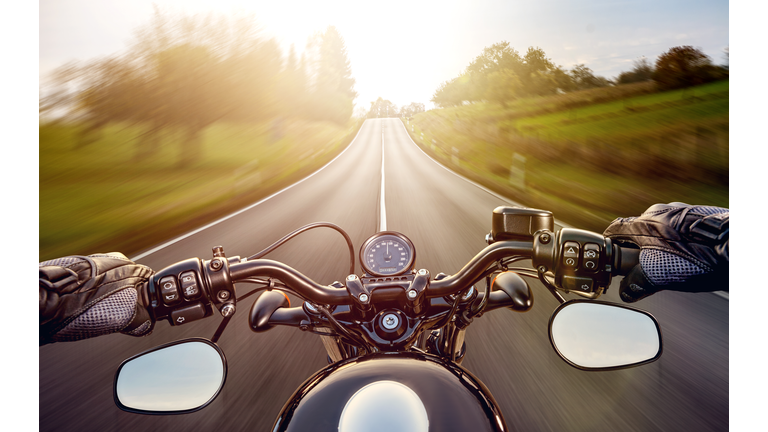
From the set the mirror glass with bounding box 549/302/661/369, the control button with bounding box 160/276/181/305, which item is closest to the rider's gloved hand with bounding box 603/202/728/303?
the mirror glass with bounding box 549/302/661/369

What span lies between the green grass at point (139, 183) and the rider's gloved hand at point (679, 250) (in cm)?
723

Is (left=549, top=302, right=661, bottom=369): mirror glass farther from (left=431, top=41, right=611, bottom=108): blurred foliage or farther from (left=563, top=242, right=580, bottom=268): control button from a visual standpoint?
(left=431, top=41, right=611, bottom=108): blurred foliage

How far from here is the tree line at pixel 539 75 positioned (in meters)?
12.0

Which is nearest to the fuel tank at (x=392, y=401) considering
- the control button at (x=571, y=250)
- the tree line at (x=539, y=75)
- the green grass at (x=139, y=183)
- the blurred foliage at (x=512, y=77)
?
the control button at (x=571, y=250)

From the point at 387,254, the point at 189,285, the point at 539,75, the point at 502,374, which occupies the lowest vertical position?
the point at 502,374

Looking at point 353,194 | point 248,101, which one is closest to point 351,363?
point 353,194

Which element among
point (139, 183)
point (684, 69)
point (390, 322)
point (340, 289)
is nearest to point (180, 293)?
point (340, 289)

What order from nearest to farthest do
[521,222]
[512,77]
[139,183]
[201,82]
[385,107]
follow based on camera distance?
1. [521,222]
2. [385,107]
3. [139,183]
4. [201,82]
5. [512,77]

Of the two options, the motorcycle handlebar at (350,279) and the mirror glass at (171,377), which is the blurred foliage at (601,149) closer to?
the motorcycle handlebar at (350,279)

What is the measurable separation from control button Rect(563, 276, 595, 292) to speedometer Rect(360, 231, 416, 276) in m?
0.62

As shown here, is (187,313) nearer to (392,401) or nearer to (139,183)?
(392,401)

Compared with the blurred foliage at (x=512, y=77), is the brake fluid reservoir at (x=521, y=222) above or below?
below

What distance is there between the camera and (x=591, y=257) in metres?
1.00

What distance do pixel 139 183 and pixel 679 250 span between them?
14.3 m
